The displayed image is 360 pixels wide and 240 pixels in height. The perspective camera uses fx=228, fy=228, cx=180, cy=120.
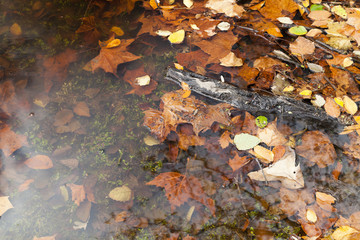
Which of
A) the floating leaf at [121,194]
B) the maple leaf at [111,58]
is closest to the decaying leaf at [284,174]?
the floating leaf at [121,194]

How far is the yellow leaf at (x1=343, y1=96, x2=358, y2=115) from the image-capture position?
2.12 metres

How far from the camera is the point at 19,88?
2.21 meters

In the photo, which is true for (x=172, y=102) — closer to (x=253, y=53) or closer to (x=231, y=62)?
(x=231, y=62)

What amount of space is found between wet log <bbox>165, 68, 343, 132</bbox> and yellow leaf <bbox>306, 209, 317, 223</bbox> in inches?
30.2

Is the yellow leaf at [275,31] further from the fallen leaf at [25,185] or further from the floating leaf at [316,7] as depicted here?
the fallen leaf at [25,185]

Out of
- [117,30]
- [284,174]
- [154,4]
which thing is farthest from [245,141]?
[154,4]

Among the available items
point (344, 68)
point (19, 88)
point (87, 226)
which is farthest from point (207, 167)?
point (19, 88)

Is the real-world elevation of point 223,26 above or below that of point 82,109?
above

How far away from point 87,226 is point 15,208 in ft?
1.93

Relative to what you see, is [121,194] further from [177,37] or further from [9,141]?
[177,37]

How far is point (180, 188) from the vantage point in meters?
1.84

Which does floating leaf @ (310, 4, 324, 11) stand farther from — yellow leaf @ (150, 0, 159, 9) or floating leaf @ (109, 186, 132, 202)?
floating leaf @ (109, 186, 132, 202)

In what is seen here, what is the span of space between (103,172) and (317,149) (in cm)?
185

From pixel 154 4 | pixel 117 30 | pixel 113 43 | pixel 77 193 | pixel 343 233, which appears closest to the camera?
pixel 343 233
